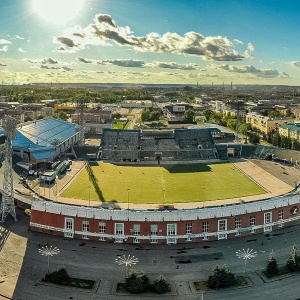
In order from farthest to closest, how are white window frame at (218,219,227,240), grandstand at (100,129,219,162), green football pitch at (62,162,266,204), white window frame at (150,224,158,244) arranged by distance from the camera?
grandstand at (100,129,219,162) < green football pitch at (62,162,266,204) < white window frame at (218,219,227,240) < white window frame at (150,224,158,244)

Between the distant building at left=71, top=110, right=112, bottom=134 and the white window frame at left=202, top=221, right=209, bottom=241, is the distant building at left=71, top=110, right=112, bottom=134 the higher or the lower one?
the higher one

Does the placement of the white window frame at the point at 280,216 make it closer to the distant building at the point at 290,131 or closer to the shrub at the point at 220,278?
the shrub at the point at 220,278

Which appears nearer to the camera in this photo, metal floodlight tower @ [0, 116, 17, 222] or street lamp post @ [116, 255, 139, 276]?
street lamp post @ [116, 255, 139, 276]

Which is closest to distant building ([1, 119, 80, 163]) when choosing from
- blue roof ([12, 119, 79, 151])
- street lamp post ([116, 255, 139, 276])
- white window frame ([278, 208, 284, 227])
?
blue roof ([12, 119, 79, 151])

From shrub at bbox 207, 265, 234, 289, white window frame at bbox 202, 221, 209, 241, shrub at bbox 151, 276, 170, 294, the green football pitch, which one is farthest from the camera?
the green football pitch

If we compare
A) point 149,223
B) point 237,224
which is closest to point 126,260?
point 149,223

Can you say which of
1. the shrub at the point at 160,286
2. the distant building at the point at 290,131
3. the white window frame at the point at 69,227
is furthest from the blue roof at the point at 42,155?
the distant building at the point at 290,131

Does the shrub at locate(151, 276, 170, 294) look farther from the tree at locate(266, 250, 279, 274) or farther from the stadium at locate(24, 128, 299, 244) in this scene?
the tree at locate(266, 250, 279, 274)

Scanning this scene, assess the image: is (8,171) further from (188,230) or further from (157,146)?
(157,146)
